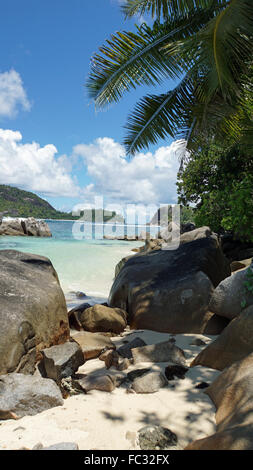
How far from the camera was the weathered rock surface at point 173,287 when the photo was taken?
15.2 ft

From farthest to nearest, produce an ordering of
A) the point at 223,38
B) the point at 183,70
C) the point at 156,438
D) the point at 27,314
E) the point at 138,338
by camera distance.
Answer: the point at 183,70
the point at 223,38
the point at 138,338
the point at 27,314
the point at 156,438

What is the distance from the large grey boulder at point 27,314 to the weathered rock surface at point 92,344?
247mm

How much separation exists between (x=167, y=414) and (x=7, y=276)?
2527 mm

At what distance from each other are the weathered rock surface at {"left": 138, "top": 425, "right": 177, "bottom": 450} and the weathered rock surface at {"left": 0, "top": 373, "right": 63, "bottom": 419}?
31.3 inches

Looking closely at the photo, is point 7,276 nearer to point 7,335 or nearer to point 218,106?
point 7,335

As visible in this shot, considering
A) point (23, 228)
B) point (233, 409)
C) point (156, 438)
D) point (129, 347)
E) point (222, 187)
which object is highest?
point (222, 187)

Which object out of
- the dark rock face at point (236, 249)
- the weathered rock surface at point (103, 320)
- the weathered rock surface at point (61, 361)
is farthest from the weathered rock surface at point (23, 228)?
the weathered rock surface at point (61, 361)

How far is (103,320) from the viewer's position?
508 centimetres

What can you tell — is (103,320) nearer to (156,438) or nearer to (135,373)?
(135,373)

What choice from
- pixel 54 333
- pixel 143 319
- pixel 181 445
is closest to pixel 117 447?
pixel 181 445

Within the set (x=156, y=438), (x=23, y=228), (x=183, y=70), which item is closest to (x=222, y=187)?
(x=183, y=70)

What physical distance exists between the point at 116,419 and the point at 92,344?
1.66 metres

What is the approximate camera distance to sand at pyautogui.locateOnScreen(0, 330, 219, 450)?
83.4 inches
